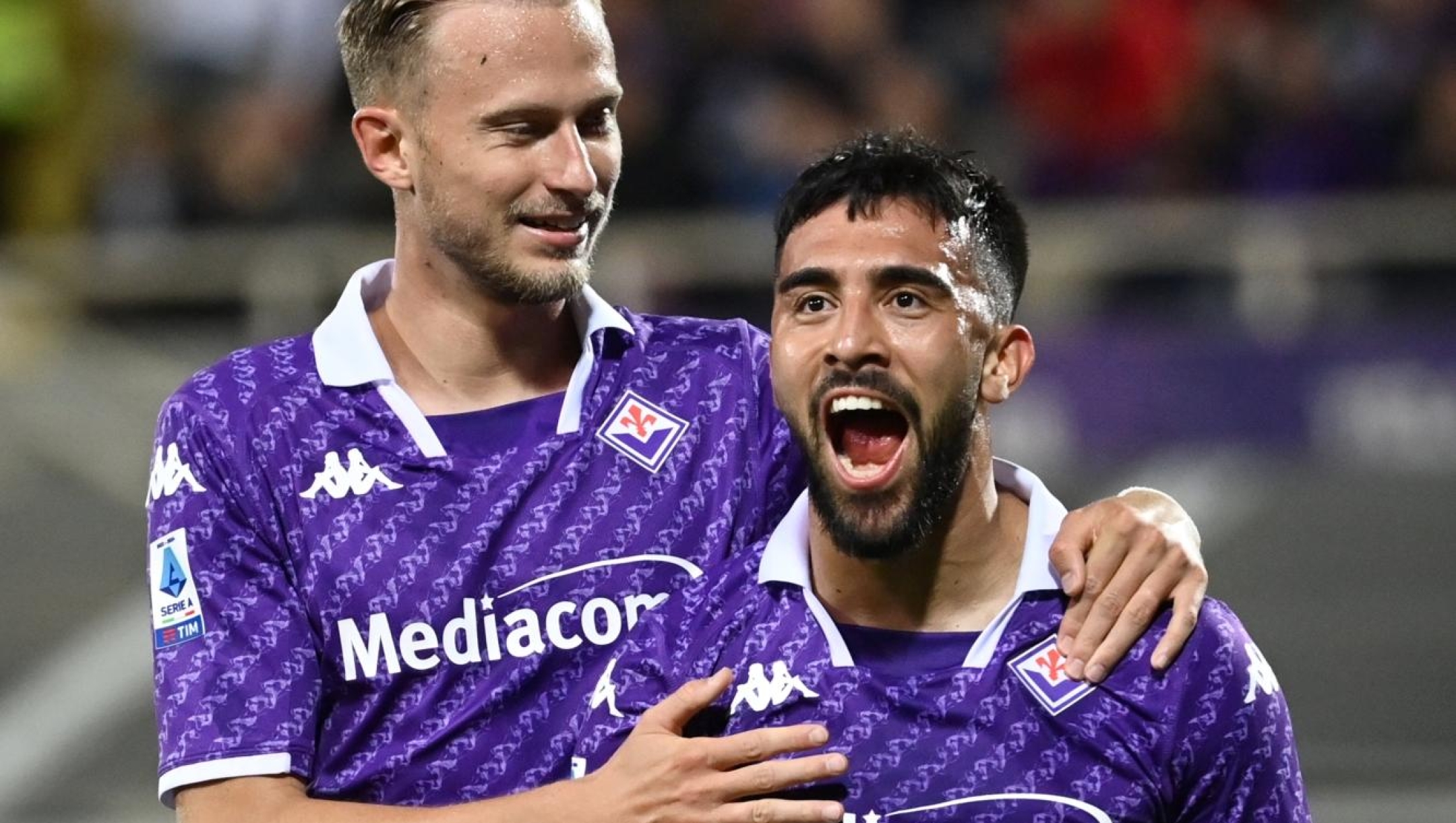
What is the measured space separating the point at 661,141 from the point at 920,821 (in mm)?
8622

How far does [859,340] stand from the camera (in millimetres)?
4035

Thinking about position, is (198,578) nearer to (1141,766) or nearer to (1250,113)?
(1141,766)

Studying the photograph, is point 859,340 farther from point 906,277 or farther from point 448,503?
point 448,503

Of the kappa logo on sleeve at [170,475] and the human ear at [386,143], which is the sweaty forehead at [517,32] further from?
the kappa logo on sleeve at [170,475]

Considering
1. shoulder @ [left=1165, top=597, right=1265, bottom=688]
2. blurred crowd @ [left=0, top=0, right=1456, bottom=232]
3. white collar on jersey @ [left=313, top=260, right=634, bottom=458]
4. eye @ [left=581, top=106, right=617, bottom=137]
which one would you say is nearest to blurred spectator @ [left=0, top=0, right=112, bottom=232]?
blurred crowd @ [left=0, top=0, right=1456, bottom=232]

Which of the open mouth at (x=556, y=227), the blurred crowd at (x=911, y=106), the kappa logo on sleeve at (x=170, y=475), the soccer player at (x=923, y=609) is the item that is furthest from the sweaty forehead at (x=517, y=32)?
the blurred crowd at (x=911, y=106)

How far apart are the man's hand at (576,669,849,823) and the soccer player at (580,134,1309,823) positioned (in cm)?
2

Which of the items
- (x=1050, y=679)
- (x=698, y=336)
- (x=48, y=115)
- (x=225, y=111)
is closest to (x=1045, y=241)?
(x=225, y=111)

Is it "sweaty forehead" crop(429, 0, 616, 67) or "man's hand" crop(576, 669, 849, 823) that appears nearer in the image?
"man's hand" crop(576, 669, 849, 823)

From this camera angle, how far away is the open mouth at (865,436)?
4.06 m

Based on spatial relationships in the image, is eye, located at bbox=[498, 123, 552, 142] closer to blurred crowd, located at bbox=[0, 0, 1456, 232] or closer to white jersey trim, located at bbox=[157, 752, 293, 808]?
white jersey trim, located at bbox=[157, 752, 293, 808]

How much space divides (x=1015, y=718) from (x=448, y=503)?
1.08 m

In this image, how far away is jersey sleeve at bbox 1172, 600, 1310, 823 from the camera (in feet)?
12.8

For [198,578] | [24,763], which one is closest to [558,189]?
[198,578]
